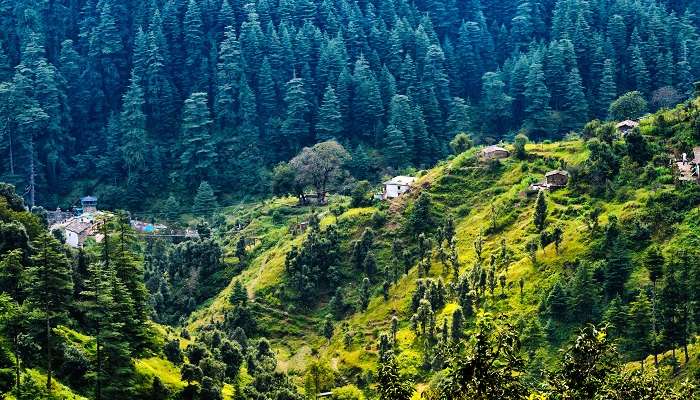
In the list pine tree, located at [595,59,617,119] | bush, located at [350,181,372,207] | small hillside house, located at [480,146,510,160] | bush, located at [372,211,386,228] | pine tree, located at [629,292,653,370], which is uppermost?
pine tree, located at [595,59,617,119]

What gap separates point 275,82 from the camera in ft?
482

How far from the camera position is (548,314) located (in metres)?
67.3

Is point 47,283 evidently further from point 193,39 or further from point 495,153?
point 193,39

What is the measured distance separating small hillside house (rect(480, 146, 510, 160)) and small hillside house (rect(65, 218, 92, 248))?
48.0 meters

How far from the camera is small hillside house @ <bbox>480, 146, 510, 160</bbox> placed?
314 ft

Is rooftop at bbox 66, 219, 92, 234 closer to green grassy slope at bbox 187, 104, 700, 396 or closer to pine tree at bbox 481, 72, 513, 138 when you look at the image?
green grassy slope at bbox 187, 104, 700, 396

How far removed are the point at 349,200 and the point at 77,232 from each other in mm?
32754

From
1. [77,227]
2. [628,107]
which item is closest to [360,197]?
[77,227]

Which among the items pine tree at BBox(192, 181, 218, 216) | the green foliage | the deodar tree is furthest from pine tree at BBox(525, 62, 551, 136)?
pine tree at BBox(192, 181, 218, 216)

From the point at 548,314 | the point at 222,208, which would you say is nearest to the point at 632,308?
the point at 548,314

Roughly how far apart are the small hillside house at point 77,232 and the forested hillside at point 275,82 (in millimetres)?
23184

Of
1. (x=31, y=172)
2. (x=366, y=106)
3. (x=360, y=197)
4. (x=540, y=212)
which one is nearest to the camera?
(x=540, y=212)

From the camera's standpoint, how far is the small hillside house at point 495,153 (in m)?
95.7

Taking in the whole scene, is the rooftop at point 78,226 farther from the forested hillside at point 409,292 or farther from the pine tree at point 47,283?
the pine tree at point 47,283
